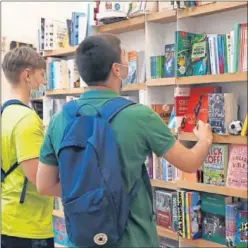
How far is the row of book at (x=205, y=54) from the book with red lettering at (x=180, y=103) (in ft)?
0.30

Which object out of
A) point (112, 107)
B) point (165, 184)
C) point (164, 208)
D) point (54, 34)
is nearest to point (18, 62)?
point (112, 107)

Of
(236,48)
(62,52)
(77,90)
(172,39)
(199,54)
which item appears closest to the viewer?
(236,48)

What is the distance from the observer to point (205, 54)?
2.14m

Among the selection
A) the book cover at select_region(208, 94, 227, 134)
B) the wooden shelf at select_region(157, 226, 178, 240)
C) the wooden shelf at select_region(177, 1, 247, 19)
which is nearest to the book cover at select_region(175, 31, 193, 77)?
the wooden shelf at select_region(177, 1, 247, 19)

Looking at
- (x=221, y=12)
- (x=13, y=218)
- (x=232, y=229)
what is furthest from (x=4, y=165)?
(x=221, y=12)

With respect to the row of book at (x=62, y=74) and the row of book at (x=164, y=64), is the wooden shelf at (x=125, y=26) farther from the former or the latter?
the row of book at (x=62, y=74)

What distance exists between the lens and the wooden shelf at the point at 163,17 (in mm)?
2307

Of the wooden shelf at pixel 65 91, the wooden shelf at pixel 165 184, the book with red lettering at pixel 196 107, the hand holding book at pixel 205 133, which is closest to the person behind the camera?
the hand holding book at pixel 205 133

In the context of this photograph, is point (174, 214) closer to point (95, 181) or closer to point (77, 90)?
point (77, 90)

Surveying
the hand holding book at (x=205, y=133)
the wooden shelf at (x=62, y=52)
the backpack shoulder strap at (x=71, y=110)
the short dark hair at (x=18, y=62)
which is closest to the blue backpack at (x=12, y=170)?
the short dark hair at (x=18, y=62)

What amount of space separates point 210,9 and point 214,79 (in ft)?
1.18

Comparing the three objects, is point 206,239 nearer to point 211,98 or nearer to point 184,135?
point 184,135

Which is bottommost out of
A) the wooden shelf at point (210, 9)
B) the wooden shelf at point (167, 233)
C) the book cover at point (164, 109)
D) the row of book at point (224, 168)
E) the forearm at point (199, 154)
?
the wooden shelf at point (167, 233)

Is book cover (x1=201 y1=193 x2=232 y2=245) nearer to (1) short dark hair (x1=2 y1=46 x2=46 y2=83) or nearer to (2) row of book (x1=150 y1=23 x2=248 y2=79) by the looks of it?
(2) row of book (x1=150 y1=23 x2=248 y2=79)
